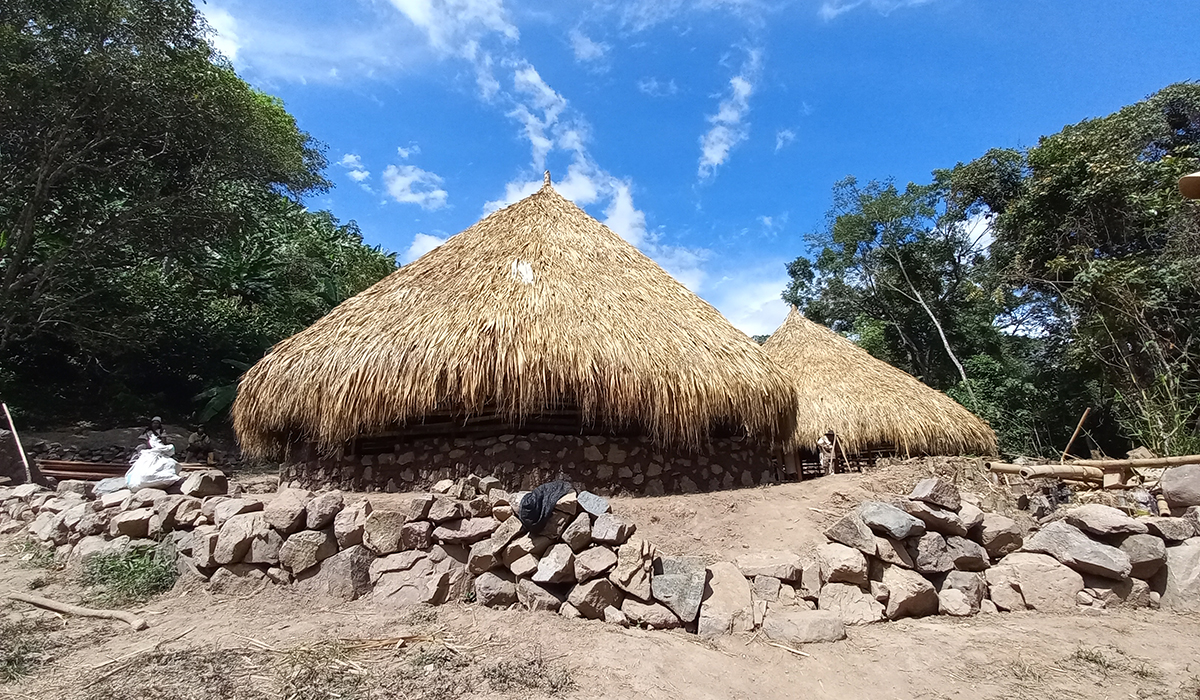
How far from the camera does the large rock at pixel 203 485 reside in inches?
207

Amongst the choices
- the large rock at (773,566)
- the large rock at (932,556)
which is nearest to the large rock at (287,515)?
the large rock at (773,566)

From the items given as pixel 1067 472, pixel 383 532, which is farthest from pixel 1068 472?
pixel 383 532

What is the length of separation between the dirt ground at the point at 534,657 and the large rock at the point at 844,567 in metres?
0.33

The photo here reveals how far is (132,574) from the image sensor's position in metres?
4.33

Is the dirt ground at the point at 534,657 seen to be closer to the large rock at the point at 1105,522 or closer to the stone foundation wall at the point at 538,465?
the large rock at the point at 1105,522

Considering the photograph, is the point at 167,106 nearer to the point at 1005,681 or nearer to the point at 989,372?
the point at 1005,681

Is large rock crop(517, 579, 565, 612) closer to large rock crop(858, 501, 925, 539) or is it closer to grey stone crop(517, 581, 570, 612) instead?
grey stone crop(517, 581, 570, 612)

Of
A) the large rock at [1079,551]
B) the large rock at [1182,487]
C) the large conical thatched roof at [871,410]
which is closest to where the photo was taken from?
the large rock at [1079,551]

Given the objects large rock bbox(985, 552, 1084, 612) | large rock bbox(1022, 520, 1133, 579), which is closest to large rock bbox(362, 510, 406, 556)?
large rock bbox(985, 552, 1084, 612)

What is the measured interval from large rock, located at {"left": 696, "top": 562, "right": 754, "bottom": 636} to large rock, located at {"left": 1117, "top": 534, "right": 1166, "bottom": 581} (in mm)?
2733

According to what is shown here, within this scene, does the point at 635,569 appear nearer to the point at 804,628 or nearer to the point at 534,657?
the point at 534,657

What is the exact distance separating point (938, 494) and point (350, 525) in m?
4.15

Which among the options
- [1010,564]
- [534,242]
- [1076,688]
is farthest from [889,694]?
[534,242]

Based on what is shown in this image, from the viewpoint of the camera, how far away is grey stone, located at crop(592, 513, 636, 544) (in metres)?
3.82
